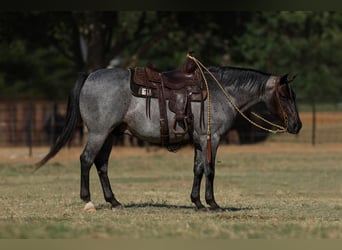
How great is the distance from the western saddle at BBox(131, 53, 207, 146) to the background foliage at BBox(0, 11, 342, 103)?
1884 cm

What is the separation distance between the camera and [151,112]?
13.1 metres

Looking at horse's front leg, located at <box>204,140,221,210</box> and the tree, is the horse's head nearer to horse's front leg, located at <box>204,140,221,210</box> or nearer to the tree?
horse's front leg, located at <box>204,140,221,210</box>

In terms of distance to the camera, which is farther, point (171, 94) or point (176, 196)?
point (176, 196)

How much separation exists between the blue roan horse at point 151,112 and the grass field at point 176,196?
0.67 meters

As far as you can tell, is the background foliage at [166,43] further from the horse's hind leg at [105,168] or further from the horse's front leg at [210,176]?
the horse's hind leg at [105,168]

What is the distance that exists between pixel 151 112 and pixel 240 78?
1.52m

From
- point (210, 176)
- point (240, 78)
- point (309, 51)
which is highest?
point (309, 51)

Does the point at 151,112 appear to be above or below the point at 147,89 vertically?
below

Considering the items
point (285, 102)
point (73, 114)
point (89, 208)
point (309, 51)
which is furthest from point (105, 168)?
point (309, 51)

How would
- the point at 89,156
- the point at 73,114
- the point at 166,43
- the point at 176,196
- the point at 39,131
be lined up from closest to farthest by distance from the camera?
the point at 89,156 < the point at 73,114 < the point at 176,196 < the point at 39,131 < the point at 166,43

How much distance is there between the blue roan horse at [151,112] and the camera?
43.0 feet

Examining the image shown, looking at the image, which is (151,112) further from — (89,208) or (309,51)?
(309,51)

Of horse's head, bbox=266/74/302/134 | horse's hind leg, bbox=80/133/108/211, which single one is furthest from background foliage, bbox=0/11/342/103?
horse's hind leg, bbox=80/133/108/211

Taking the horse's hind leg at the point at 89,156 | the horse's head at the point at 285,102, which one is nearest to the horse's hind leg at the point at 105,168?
the horse's hind leg at the point at 89,156
